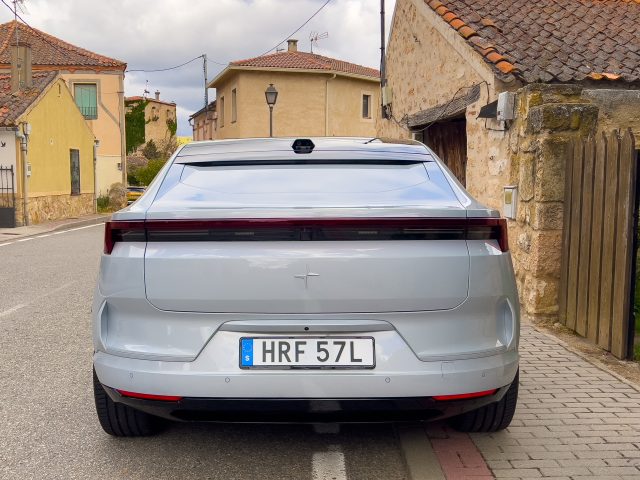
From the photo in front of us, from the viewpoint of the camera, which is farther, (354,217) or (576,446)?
(576,446)

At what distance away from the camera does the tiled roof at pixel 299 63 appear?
35.1 metres

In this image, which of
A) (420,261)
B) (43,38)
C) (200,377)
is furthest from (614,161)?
(43,38)

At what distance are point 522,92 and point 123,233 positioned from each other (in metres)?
5.20

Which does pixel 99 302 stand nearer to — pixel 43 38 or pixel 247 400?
pixel 247 400

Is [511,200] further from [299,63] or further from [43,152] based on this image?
[299,63]

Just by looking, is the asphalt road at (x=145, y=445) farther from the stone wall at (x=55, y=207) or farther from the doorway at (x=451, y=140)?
the stone wall at (x=55, y=207)

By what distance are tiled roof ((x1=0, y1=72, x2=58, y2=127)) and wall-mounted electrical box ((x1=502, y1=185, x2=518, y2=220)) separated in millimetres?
17209

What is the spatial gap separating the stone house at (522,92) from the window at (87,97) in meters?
24.1

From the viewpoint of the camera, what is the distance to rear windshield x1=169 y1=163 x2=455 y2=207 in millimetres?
3293

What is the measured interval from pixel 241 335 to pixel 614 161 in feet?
12.2

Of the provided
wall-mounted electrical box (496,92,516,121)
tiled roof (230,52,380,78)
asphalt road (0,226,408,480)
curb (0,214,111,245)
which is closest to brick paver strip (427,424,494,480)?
asphalt road (0,226,408,480)

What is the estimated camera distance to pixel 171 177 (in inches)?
144

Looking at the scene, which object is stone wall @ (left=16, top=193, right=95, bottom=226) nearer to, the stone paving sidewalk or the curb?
the curb

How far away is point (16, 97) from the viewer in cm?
2280
